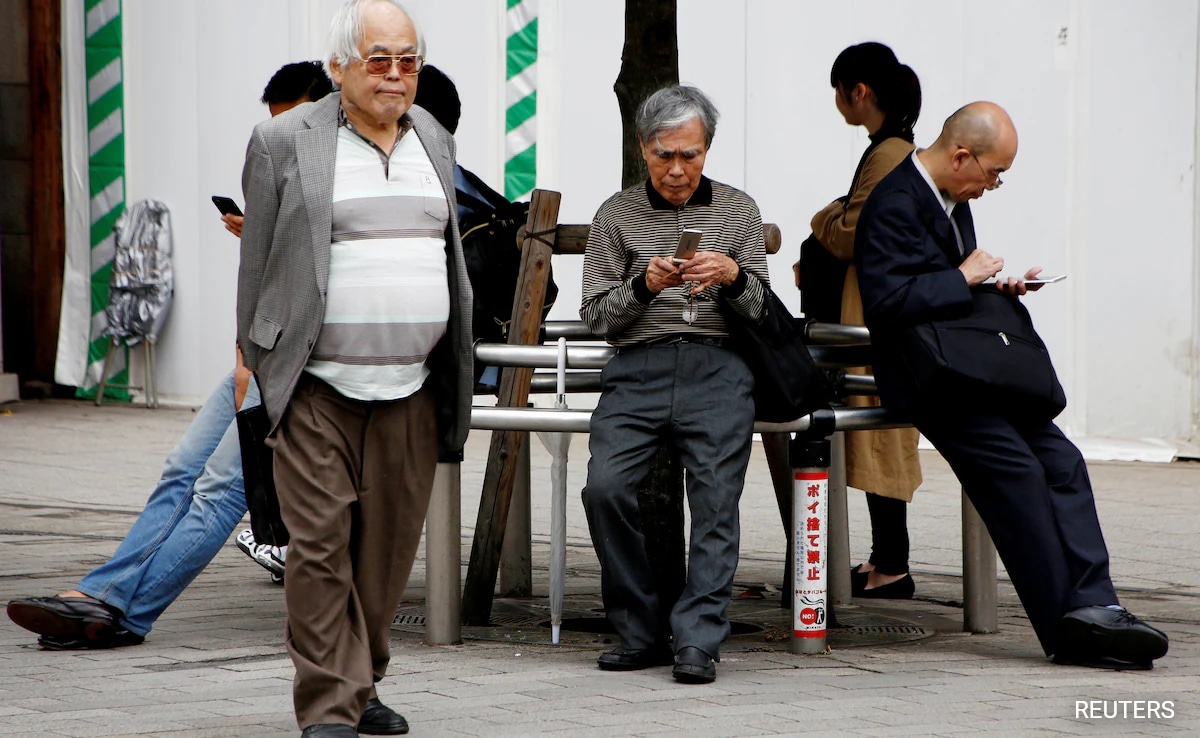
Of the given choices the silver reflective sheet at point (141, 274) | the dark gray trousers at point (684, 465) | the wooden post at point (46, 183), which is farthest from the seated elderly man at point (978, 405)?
the wooden post at point (46, 183)

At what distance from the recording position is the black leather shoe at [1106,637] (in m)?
4.80

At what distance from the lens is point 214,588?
6422mm

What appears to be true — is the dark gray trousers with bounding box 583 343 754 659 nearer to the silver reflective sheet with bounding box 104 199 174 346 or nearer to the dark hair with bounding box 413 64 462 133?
the dark hair with bounding box 413 64 462 133

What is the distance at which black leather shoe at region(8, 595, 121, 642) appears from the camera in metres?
5.04

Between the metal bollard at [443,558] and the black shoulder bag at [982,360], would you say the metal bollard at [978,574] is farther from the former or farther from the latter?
the metal bollard at [443,558]

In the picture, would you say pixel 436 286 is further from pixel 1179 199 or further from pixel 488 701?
pixel 1179 199

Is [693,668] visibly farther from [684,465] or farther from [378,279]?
[378,279]

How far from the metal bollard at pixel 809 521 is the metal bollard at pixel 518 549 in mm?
1450

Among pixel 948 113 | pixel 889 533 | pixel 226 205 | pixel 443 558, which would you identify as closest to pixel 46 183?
pixel 948 113

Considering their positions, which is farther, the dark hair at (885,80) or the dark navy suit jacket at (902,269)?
the dark hair at (885,80)

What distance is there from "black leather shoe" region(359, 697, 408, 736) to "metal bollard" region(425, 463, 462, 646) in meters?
1.08

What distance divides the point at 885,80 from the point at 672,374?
186cm

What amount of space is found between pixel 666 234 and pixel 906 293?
0.72 meters

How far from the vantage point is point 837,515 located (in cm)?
587
